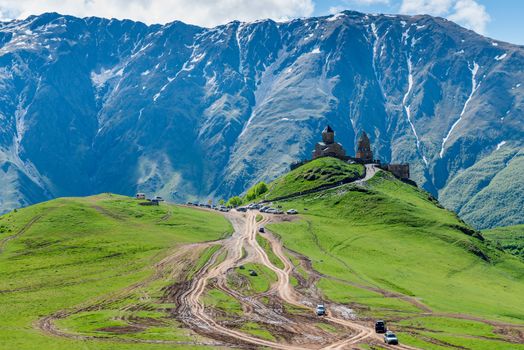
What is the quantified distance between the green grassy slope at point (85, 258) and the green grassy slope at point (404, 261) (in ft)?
98.0

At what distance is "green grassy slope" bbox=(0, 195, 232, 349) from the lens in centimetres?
8214

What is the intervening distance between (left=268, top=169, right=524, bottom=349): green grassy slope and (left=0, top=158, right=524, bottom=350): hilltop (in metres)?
0.53

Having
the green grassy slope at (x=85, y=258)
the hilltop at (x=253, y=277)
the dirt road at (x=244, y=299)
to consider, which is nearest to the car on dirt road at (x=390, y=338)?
the dirt road at (x=244, y=299)

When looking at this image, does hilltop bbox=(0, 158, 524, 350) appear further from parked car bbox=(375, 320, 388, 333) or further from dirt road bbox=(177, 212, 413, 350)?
parked car bbox=(375, 320, 388, 333)

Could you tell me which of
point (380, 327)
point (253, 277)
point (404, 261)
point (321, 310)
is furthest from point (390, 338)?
point (404, 261)

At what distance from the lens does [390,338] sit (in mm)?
77812

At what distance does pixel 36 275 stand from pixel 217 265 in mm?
33744

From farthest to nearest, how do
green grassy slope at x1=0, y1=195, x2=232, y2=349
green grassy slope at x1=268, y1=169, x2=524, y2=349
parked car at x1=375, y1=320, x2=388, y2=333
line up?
green grassy slope at x1=268, y1=169, x2=524, y2=349
parked car at x1=375, y1=320, x2=388, y2=333
green grassy slope at x1=0, y1=195, x2=232, y2=349

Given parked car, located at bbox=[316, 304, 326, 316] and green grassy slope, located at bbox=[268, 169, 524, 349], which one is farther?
green grassy slope, located at bbox=[268, 169, 524, 349]

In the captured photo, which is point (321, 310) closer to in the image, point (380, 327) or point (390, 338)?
point (380, 327)

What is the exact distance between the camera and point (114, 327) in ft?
268

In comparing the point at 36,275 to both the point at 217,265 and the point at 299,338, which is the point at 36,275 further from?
the point at 299,338

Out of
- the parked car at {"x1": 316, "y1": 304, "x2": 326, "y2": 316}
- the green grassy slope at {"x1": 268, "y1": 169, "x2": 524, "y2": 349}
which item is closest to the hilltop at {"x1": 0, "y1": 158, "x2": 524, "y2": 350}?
the green grassy slope at {"x1": 268, "y1": 169, "x2": 524, "y2": 349}

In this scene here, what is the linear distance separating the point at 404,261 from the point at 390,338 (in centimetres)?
7082
